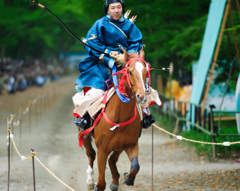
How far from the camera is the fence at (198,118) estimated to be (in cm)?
1187

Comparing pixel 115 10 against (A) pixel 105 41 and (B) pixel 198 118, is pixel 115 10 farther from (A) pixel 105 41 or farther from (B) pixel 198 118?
(B) pixel 198 118

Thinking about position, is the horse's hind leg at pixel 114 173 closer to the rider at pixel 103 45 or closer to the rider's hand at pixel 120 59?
the rider at pixel 103 45

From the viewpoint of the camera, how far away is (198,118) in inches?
548

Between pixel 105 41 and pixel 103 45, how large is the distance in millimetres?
153

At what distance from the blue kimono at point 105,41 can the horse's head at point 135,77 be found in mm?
808

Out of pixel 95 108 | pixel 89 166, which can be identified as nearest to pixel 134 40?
pixel 95 108

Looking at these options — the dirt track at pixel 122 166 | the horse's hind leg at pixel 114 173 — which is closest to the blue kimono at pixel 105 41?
the horse's hind leg at pixel 114 173

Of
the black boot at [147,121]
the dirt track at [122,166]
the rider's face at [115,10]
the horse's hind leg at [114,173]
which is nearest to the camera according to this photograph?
the rider's face at [115,10]

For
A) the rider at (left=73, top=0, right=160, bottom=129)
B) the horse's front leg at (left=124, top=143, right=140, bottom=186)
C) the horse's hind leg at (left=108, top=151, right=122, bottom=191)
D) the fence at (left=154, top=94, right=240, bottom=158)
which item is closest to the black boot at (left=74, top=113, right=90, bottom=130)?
the rider at (left=73, top=0, right=160, bottom=129)

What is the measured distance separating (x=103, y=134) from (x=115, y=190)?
153 cm

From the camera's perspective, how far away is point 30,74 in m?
43.6

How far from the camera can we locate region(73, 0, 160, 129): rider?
7.51m

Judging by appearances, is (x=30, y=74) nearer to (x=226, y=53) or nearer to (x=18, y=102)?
(x=18, y=102)

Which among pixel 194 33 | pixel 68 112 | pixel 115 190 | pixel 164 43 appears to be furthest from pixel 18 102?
pixel 115 190
